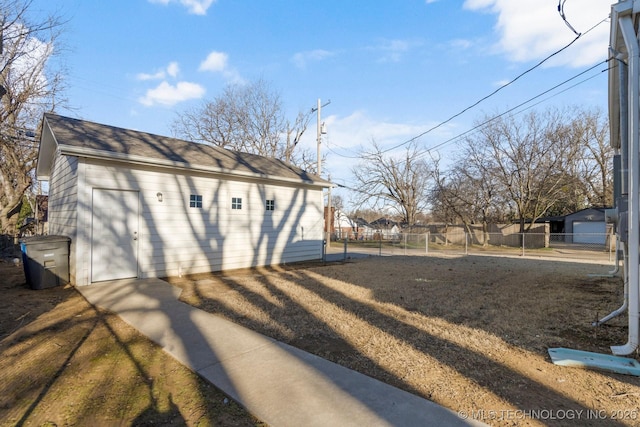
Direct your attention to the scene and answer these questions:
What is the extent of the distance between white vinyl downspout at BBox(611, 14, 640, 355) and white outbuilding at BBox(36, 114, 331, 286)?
27.0 feet

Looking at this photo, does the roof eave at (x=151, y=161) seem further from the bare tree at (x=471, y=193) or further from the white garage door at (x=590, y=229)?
the white garage door at (x=590, y=229)

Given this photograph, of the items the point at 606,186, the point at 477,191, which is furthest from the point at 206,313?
the point at 606,186

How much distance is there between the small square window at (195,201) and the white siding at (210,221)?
→ 9 cm

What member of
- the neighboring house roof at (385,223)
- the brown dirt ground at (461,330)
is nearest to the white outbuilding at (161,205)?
the brown dirt ground at (461,330)

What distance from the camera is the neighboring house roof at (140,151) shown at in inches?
282

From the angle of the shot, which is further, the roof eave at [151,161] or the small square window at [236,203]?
the small square window at [236,203]

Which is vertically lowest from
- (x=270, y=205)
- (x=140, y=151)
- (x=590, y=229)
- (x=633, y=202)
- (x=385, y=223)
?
(x=385, y=223)

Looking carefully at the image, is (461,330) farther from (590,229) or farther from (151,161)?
(590,229)

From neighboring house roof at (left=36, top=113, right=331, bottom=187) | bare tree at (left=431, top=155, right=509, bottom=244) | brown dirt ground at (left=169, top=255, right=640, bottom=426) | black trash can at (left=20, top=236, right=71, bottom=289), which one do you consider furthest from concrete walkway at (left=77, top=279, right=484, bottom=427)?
bare tree at (left=431, top=155, right=509, bottom=244)

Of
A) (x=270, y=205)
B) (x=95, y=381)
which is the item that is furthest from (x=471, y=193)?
(x=95, y=381)

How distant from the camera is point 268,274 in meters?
9.10

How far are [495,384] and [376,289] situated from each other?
14.0ft

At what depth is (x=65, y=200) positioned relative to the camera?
322 inches

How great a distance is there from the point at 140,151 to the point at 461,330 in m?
7.86
